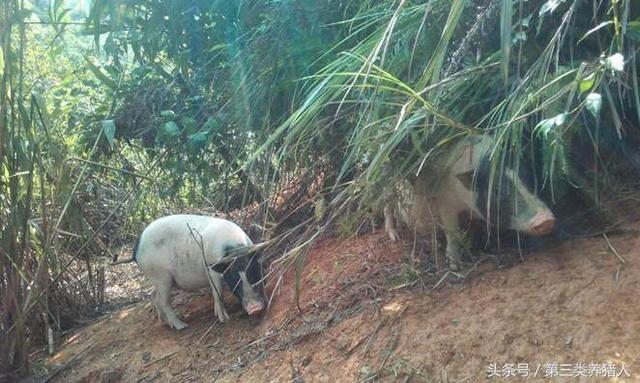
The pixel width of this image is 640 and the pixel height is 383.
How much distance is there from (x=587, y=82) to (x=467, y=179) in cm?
98

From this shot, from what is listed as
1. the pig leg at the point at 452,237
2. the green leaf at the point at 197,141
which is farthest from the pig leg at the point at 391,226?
the green leaf at the point at 197,141

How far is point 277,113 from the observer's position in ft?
13.8

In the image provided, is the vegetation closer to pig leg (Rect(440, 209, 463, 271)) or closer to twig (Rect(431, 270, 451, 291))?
pig leg (Rect(440, 209, 463, 271))

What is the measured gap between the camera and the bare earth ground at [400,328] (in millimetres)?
2482

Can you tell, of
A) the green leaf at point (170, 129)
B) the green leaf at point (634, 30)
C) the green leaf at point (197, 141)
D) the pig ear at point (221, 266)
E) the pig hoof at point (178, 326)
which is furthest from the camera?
the green leaf at point (170, 129)

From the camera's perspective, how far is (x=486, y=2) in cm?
304

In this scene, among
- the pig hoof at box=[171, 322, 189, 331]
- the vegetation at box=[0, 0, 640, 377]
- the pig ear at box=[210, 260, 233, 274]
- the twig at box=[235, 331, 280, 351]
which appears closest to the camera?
the vegetation at box=[0, 0, 640, 377]

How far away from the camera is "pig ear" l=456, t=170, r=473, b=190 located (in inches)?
122

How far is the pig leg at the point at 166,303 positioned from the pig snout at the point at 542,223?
7.12 ft

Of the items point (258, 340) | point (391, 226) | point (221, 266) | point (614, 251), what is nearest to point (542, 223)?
point (614, 251)

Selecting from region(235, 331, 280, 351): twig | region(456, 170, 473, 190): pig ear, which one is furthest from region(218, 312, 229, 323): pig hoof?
region(456, 170, 473, 190): pig ear

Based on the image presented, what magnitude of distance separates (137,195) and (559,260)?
298 centimetres

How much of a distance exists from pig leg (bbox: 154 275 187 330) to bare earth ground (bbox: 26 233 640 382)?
72 mm

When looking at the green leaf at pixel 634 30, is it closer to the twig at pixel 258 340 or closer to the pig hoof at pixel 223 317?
the twig at pixel 258 340
